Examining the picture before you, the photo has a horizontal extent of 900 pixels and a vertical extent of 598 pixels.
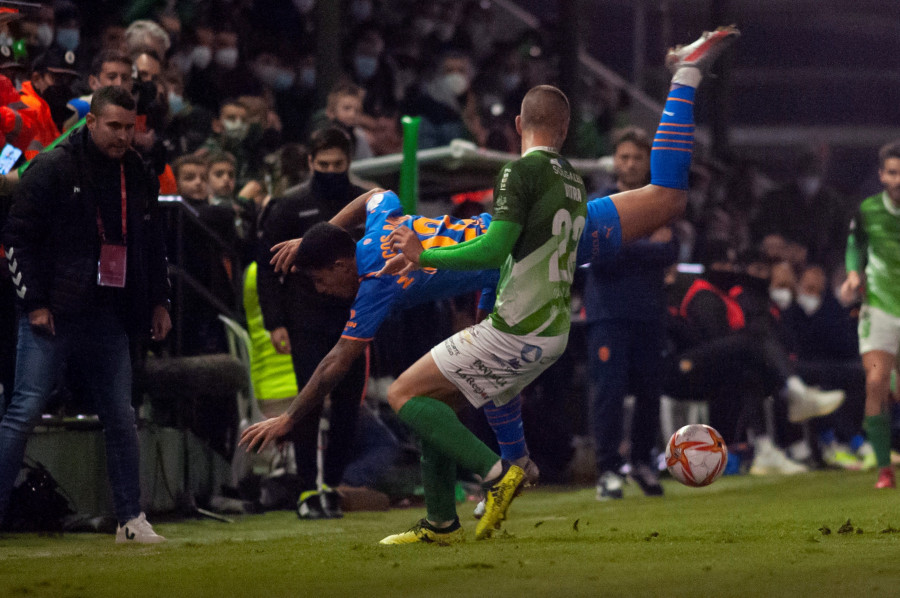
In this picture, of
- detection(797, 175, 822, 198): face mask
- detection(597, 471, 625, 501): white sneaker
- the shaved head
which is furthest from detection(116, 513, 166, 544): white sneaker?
detection(797, 175, 822, 198): face mask

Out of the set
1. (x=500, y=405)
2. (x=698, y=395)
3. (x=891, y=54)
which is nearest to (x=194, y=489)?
(x=500, y=405)

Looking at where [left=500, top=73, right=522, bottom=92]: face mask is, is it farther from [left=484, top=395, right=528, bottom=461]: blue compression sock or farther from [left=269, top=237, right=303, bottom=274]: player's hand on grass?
[left=484, top=395, right=528, bottom=461]: blue compression sock

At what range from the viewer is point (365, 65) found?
15609mm

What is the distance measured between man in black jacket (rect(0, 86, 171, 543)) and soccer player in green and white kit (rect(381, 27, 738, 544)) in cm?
177

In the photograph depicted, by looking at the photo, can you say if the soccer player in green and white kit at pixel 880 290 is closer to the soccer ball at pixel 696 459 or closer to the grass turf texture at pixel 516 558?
the grass turf texture at pixel 516 558

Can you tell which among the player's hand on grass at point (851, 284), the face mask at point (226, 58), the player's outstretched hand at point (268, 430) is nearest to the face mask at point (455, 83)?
the face mask at point (226, 58)

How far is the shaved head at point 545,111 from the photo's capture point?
632 cm

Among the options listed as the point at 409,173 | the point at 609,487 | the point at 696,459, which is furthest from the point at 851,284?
the point at 409,173

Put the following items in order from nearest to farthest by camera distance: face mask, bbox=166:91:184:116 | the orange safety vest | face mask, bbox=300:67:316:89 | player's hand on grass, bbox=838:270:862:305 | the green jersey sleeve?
the green jersey sleeve, the orange safety vest, player's hand on grass, bbox=838:270:862:305, face mask, bbox=166:91:184:116, face mask, bbox=300:67:316:89

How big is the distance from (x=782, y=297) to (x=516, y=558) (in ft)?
31.5

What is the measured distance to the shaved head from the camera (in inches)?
249

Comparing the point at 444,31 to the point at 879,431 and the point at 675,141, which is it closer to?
the point at 879,431

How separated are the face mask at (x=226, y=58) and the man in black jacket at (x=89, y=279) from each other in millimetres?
6090

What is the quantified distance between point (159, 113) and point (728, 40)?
370 cm
